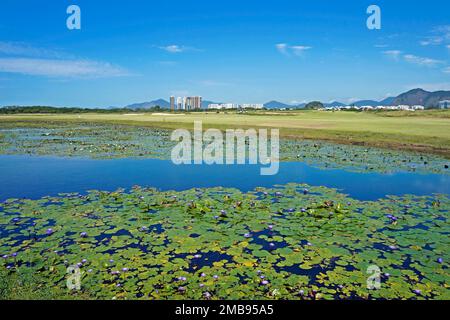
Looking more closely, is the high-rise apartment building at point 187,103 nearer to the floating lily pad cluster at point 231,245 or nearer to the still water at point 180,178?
the still water at point 180,178

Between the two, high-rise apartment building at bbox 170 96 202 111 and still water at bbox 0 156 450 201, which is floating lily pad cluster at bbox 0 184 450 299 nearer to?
still water at bbox 0 156 450 201

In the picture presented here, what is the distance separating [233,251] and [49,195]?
7.38 metres

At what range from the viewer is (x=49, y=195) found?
10.8 metres

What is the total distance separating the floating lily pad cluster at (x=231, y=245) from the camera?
5297 millimetres

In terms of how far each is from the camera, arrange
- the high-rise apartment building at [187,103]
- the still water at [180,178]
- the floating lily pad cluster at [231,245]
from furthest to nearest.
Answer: the high-rise apartment building at [187,103], the still water at [180,178], the floating lily pad cluster at [231,245]

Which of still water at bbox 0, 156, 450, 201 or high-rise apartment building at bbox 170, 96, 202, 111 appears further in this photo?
high-rise apartment building at bbox 170, 96, 202, 111

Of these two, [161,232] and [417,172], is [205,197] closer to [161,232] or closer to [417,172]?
[161,232]

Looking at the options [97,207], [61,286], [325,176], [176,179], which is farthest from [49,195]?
[325,176]

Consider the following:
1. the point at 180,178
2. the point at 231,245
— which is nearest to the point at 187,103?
the point at 180,178

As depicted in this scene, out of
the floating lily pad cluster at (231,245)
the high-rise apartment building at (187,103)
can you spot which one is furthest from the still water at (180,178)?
the high-rise apartment building at (187,103)

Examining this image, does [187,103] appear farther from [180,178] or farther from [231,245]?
[231,245]

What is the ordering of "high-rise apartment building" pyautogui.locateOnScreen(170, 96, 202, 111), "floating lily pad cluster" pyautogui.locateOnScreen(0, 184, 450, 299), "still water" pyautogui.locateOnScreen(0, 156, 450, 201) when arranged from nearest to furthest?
"floating lily pad cluster" pyautogui.locateOnScreen(0, 184, 450, 299)
"still water" pyautogui.locateOnScreen(0, 156, 450, 201)
"high-rise apartment building" pyautogui.locateOnScreen(170, 96, 202, 111)

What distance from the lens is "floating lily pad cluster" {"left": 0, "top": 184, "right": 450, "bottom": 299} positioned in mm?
5297

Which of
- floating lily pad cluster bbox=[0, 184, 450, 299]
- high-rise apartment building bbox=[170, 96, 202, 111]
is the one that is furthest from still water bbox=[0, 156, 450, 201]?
high-rise apartment building bbox=[170, 96, 202, 111]
